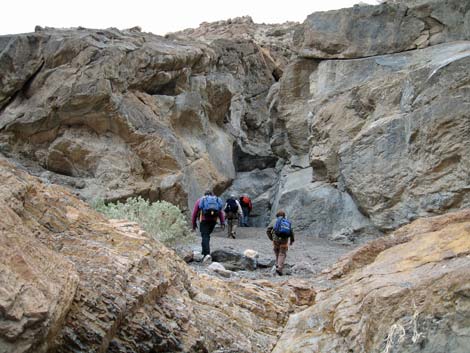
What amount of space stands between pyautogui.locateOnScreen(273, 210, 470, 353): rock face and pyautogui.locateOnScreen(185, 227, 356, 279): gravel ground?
4.44 metres

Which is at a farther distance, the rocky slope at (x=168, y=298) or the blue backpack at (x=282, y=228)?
the blue backpack at (x=282, y=228)

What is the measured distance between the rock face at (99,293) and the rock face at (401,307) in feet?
2.14

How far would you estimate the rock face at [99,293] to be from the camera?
4.53 meters

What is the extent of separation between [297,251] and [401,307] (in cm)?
1271

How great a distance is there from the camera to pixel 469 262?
222 inches

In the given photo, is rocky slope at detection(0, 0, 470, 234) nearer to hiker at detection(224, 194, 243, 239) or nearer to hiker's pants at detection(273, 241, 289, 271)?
hiker at detection(224, 194, 243, 239)

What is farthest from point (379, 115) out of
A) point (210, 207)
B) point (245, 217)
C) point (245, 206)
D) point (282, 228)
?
point (210, 207)

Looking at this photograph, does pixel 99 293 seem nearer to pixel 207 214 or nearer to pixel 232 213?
pixel 207 214

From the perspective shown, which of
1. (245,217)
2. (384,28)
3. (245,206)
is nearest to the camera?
(384,28)

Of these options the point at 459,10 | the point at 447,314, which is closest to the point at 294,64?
the point at 459,10

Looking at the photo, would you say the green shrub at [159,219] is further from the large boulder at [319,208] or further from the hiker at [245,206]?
the hiker at [245,206]

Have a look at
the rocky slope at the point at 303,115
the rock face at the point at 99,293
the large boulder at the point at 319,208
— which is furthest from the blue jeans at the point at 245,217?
the rock face at the point at 99,293

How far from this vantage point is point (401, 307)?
5410 mm

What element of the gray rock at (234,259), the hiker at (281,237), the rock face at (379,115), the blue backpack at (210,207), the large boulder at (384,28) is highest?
the large boulder at (384,28)
